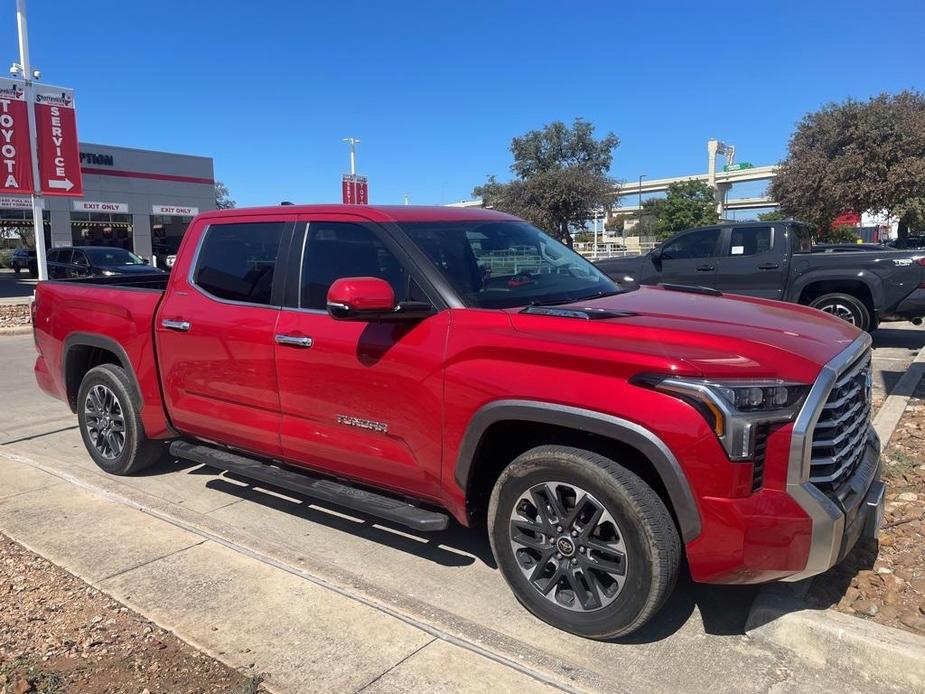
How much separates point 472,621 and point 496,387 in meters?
1.13

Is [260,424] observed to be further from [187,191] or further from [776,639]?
[187,191]

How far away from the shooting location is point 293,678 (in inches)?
114

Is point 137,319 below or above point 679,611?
above

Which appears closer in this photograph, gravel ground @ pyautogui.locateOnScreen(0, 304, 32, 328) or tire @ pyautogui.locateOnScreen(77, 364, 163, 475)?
tire @ pyautogui.locateOnScreen(77, 364, 163, 475)

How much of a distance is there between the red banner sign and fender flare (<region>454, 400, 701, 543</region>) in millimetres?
32986

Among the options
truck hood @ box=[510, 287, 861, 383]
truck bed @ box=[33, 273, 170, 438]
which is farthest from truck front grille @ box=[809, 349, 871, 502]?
truck bed @ box=[33, 273, 170, 438]

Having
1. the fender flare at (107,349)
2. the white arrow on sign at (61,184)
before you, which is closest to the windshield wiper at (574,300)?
the fender flare at (107,349)

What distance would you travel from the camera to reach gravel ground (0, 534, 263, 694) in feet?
9.31

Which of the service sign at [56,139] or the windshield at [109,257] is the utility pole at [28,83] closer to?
the service sign at [56,139]

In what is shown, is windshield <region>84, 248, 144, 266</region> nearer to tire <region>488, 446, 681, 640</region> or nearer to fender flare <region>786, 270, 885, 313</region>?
fender flare <region>786, 270, 885, 313</region>

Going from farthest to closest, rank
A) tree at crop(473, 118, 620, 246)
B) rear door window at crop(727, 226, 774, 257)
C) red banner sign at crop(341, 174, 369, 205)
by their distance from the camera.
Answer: tree at crop(473, 118, 620, 246) → red banner sign at crop(341, 174, 369, 205) → rear door window at crop(727, 226, 774, 257)

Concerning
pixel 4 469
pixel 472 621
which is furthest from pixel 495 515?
pixel 4 469

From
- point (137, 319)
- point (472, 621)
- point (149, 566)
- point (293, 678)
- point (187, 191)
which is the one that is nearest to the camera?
point (293, 678)

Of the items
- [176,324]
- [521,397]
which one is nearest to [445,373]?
[521,397]
